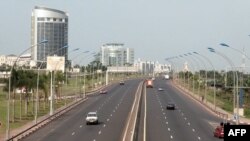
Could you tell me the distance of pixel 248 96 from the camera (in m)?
130

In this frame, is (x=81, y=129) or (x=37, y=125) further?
(x=37, y=125)

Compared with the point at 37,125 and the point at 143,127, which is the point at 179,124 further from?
the point at 37,125

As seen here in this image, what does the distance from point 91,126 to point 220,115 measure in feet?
74.1

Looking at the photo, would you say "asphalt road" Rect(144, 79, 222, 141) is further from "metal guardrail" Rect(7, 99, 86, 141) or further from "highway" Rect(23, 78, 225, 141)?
"metal guardrail" Rect(7, 99, 86, 141)

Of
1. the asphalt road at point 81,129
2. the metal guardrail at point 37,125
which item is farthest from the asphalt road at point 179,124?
the metal guardrail at point 37,125

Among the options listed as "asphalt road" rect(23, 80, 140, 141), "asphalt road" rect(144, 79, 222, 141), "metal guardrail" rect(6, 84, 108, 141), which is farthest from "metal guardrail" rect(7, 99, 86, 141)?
"asphalt road" rect(144, 79, 222, 141)

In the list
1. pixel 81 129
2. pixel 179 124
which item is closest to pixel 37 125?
pixel 81 129

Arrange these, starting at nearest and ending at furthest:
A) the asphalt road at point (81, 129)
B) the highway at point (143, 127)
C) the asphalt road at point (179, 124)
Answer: the asphalt road at point (81, 129) → the highway at point (143, 127) → the asphalt road at point (179, 124)

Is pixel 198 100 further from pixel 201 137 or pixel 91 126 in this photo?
pixel 201 137

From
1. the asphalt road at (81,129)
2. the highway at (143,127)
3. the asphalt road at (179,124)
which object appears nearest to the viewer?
the asphalt road at (81,129)

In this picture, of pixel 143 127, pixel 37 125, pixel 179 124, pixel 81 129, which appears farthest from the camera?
pixel 179 124

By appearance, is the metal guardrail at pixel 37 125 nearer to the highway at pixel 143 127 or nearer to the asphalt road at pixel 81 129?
the asphalt road at pixel 81 129

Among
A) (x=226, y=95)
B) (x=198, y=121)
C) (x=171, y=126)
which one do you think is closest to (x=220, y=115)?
(x=198, y=121)

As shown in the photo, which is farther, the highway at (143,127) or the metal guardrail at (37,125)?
the highway at (143,127)
